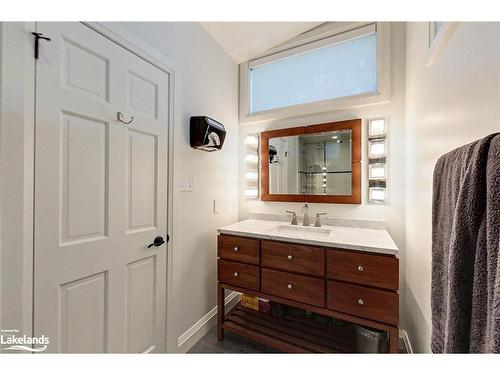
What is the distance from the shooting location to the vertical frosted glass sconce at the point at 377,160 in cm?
167

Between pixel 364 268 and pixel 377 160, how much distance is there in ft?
3.12

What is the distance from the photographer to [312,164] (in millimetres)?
1925

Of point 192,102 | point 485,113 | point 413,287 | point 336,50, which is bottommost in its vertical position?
→ point 413,287

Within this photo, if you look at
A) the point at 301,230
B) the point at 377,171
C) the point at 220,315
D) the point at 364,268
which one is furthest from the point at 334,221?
the point at 220,315

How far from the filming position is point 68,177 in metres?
0.89

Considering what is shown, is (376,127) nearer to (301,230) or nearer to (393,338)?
(301,230)

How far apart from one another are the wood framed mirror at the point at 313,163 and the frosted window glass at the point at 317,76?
0.30m

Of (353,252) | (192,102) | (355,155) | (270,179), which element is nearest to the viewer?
(353,252)

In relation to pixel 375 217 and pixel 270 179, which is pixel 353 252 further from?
pixel 270 179

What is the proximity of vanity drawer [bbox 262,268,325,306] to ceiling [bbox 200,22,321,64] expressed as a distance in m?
1.99

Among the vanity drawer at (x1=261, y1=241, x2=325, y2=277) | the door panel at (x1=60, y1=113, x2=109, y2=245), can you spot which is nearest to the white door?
the door panel at (x1=60, y1=113, x2=109, y2=245)

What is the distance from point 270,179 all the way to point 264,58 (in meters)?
1.27

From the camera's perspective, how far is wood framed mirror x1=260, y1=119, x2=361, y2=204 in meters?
1.76
